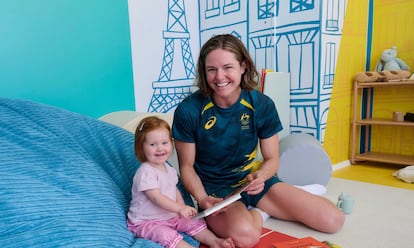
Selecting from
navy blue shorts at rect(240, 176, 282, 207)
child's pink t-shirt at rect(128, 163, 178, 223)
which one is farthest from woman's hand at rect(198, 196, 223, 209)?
navy blue shorts at rect(240, 176, 282, 207)

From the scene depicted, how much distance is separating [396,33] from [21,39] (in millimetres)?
2665

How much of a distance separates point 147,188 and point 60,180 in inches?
11.5

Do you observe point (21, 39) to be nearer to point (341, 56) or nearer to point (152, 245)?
point (152, 245)

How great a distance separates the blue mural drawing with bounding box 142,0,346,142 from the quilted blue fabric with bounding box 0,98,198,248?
1210 millimetres

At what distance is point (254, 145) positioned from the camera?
1.43 metres

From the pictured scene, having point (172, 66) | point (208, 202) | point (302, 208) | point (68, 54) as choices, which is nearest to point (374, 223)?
point (302, 208)

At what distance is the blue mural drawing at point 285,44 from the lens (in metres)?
2.26

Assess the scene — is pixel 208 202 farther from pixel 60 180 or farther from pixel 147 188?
pixel 60 180

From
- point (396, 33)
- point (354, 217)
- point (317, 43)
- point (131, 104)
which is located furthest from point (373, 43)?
point (131, 104)

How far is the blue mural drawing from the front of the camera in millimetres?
2262

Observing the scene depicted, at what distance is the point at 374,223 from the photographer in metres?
1.48

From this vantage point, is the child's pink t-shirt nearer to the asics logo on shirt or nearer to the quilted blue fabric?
the quilted blue fabric

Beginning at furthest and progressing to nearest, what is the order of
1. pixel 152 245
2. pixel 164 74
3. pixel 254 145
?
pixel 164 74, pixel 254 145, pixel 152 245

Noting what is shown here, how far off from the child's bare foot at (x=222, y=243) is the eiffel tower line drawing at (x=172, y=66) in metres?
1.52
